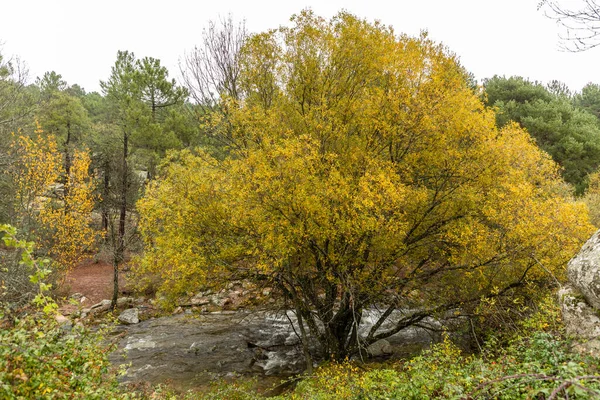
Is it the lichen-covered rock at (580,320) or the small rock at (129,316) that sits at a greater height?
the lichen-covered rock at (580,320)

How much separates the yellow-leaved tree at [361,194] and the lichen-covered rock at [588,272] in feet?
4.22

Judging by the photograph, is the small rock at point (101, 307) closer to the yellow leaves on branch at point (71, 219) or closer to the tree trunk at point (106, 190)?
the yellow leaves on branch at point (71, 219)

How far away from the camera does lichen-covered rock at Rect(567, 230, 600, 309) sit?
245 inches

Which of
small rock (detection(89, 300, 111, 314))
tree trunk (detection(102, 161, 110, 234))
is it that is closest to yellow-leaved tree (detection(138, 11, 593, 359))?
small rock (detection(89, 300, 111, 314))

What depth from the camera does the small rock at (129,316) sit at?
1616cm

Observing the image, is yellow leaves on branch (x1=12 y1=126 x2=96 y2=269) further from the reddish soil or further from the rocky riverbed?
the rocky riverbed

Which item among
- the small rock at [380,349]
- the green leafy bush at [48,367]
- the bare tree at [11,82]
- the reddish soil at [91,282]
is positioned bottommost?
the small rock at [380,349]

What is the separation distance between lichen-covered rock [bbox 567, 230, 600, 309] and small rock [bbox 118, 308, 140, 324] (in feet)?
56.7

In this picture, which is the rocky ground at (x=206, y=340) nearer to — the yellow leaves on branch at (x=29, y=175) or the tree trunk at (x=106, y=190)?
the yellow leaves on branch at (x=29, y=175)

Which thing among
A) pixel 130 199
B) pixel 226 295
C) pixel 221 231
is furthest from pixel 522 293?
pixel 130 199

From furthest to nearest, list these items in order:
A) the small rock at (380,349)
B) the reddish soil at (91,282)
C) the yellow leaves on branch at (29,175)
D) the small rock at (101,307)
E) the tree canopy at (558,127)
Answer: the tree canopy at (558,127) < the reddish soil at (91,282) < the small rock at (101,307) < the yellow leaves on branch at (29,175) < the small rock at (380,349)

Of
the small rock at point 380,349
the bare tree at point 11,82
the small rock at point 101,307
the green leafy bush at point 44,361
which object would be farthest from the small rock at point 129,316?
the green leafy bush at point 44,361

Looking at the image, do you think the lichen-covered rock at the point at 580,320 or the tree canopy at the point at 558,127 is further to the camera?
the tree canopy at the point at 558,127

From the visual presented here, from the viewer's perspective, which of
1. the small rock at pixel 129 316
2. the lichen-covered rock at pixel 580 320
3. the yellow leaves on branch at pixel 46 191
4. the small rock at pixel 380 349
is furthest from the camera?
the small rock at pixel 129 316
